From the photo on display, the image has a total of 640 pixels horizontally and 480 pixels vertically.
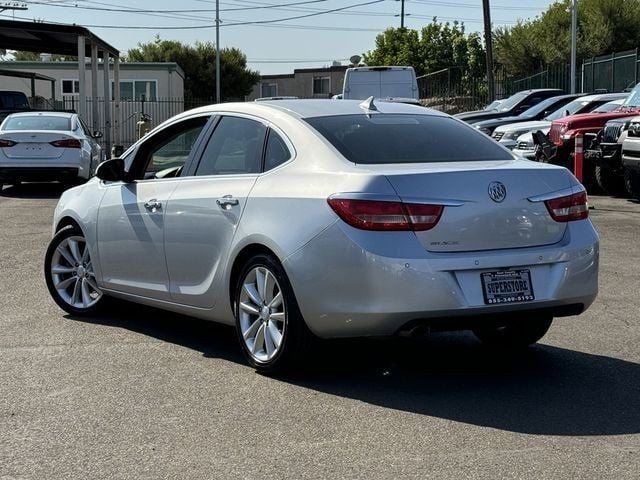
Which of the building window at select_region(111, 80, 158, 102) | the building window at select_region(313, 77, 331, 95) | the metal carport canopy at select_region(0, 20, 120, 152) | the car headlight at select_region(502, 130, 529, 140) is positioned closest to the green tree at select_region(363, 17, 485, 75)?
the building window at select_region(313, 77, 331, 95)

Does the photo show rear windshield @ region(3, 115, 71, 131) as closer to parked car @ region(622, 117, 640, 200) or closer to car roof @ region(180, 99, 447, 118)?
parked car @ region(622, 117, 640, 200)

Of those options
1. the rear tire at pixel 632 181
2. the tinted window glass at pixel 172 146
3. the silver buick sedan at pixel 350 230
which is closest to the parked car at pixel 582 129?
the rear tire at pixel 632 181

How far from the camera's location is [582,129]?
19109 mm

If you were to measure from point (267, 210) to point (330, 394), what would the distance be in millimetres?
1093

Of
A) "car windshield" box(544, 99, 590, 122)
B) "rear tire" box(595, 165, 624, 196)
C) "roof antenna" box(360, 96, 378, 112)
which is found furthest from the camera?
"car windshield" box(544, 99, 590, 122)

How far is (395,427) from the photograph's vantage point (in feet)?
17.0

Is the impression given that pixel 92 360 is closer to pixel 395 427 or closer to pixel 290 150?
pixel 290 150

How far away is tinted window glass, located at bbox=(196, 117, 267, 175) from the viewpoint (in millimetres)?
6598

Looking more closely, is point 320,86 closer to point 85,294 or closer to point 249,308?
point 85,294

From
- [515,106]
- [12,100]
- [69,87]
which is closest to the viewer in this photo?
[12,100]

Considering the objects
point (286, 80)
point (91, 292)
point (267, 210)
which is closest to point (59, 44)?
point (91, 292)

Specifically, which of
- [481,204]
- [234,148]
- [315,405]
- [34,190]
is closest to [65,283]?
[234,148]

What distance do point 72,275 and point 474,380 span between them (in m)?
3.53

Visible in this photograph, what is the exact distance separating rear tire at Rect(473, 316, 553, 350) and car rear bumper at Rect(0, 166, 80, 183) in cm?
1387
